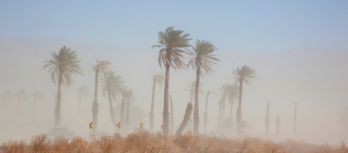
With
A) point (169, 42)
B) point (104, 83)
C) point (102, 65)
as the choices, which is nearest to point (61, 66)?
point (102, 65)

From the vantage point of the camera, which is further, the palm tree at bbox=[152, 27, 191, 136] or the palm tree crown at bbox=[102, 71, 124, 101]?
the palm tree crown at bbox=[102, 71, 124, 101]

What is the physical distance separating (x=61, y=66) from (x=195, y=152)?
97.9ft

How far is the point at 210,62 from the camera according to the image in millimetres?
31141

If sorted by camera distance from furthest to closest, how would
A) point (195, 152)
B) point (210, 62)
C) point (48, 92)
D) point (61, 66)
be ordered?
point (48, 92)
point (61, 66)
point (210, 62)
point (195, 152)

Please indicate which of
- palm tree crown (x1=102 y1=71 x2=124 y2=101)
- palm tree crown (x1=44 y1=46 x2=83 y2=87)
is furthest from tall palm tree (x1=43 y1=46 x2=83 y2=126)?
palm tree crown (x1=102 y1=71 x2=124 y2=101)

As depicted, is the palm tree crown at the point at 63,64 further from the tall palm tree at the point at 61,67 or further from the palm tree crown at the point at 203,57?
the palm tree crown at the point at 203,57

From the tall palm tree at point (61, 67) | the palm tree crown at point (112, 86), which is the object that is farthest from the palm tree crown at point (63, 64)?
the palm tree crown at point (112, 86)

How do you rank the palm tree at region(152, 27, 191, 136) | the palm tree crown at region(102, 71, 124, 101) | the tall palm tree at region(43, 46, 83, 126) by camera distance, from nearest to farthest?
the palm tree at region(152, 27, 191, 136), the tall palm tree at region(43, 46, 83, 126), the palm tree crown at region(102, 71, 124, 101)

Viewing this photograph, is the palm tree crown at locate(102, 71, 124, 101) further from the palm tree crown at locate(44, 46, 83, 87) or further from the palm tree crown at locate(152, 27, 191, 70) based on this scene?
the palm tree crown at locate(152, 27, 191, 70)

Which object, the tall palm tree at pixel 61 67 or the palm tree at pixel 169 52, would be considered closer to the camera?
the palm tree at pixel 169 52

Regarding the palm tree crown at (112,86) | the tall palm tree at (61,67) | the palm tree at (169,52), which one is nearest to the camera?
the palm tree at (169,52)

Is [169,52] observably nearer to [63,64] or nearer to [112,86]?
[63,64]

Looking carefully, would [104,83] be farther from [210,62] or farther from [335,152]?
[335,152]

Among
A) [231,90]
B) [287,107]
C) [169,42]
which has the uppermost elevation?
[169,42]
